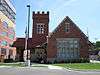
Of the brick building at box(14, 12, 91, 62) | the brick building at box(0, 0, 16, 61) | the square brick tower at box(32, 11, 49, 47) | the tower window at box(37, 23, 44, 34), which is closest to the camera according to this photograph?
the brick building at box(14, 12, 91, 62)

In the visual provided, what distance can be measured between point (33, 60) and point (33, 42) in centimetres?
367

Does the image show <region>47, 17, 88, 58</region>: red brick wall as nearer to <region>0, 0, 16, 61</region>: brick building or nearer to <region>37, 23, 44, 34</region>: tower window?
<region>37, 23, 44, 34</region>: tower window

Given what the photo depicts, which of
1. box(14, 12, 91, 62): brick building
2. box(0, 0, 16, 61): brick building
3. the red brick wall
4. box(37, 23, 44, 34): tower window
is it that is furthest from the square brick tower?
box(0, 0, 16, 61): brick building

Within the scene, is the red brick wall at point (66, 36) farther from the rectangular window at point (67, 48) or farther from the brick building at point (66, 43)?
the rectangular window at point (67, 48)

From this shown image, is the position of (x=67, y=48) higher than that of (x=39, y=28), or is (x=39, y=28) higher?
(x=39, y=28)

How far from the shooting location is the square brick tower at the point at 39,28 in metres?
54.9

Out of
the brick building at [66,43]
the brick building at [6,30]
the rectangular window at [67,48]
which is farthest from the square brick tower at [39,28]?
the brick building at [6,30]

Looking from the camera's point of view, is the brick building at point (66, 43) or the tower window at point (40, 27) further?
the tower window at point (40, 27)

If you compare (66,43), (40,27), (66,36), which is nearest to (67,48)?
(66,43)

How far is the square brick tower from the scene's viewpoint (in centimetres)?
5494

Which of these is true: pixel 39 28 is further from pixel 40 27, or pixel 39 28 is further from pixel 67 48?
pixel 67 48

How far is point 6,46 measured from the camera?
225 ft

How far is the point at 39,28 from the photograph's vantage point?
55.6 m

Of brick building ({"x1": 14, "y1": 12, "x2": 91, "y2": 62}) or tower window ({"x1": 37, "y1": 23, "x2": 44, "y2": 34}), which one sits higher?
tower window ({"x1": 37, "y1": 23, "x2": 44, "y2": 34})
